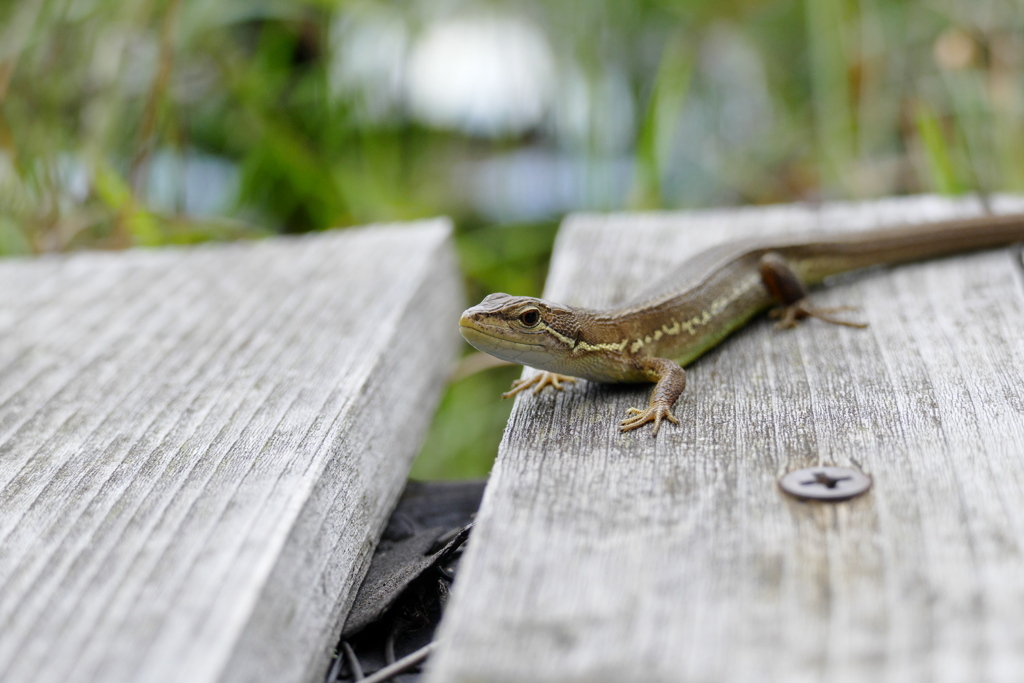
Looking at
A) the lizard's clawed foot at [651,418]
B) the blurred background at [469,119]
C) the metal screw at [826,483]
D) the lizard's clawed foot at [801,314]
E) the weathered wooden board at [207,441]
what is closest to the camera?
the weathered wooden board at [207,441]

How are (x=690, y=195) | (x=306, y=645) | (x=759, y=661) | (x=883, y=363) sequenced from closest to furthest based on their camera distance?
(x=759, y=661), (x=306, y=645), (x=883, y=363), (x=690, y=195)

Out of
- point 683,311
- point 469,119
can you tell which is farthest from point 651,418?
point 469,119

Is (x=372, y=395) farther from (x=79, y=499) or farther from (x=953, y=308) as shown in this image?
(x=953, y=308)

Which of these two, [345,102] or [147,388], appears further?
[345,102]

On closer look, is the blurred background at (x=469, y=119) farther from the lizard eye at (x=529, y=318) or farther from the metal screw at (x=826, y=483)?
the metal screw at (x=826, y=483)

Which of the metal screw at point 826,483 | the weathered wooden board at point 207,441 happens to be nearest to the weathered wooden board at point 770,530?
the metal screw at point 826,483

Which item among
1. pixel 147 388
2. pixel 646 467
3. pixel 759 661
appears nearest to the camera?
pixel 759 661

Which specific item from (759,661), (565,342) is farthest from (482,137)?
(759,661)

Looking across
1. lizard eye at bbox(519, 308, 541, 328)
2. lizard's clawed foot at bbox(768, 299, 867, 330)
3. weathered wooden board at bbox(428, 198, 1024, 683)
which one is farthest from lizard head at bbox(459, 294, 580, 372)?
lizard's clawed foot at bbox(768, 299, 867, 330)
